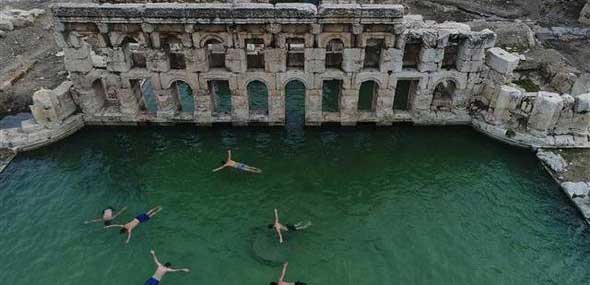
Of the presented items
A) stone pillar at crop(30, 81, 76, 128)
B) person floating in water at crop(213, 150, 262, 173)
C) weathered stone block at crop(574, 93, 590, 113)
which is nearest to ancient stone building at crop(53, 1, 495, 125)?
stone pillar at crop(30, 81, 76, 128)

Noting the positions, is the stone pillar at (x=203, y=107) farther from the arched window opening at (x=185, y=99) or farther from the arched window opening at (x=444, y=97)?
the arched window opening at (x=444, y=97)

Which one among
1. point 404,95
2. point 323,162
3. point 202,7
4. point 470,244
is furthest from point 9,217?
point 404,95

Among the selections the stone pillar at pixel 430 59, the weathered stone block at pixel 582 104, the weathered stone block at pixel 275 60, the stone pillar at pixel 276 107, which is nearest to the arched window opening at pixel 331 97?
the stone pillar at pixel 276 107

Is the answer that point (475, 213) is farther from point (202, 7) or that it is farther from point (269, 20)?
point (202, 7)

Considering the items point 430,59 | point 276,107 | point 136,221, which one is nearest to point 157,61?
point 276,107

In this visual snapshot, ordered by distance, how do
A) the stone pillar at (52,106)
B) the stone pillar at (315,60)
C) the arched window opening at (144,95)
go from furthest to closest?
the arched window opening at (144,95) → the stone pillar at (52,106) → the stone pillar at (315,60)
